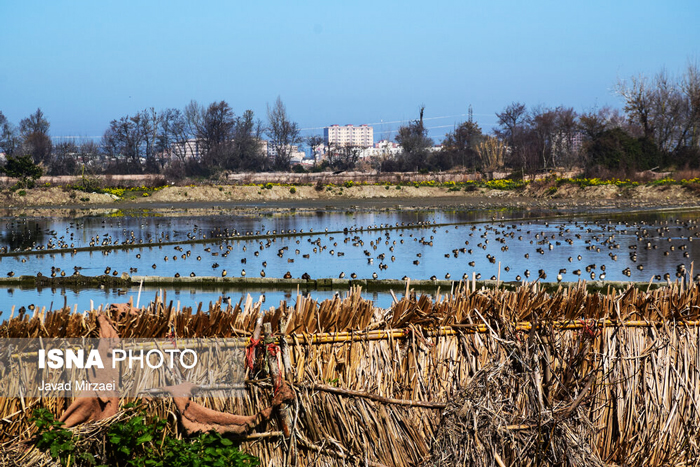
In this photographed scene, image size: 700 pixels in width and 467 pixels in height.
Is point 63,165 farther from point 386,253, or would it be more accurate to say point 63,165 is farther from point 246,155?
point 386,253

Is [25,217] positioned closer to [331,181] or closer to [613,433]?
[331,181]

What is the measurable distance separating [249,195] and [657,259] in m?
48.2

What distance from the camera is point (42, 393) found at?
5.23 meters

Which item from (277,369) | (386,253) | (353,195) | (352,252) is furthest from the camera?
(353,195)

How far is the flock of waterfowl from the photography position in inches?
772

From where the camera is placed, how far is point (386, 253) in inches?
952

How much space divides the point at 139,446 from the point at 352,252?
19.6 m

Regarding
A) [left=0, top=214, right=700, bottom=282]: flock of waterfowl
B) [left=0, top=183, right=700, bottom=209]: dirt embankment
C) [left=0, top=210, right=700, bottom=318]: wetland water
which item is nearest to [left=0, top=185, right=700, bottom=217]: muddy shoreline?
→ [left=0, top=183, right=700, bottom=209]: dirt embankment

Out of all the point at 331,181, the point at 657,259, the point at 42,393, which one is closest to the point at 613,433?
the point at 42,393

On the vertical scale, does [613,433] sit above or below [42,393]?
below

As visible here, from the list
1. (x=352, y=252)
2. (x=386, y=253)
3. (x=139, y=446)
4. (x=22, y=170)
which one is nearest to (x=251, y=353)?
(x=139, y=446)

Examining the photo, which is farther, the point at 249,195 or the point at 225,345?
the point at 249,195

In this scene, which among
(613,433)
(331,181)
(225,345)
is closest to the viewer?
(225,345)

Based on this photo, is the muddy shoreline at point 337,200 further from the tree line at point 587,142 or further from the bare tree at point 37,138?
the bare tree at point 37,138
